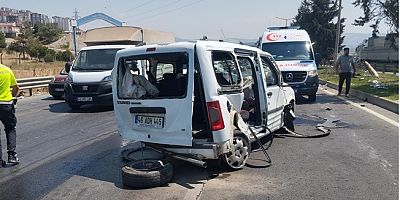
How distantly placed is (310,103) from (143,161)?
869 centimetres

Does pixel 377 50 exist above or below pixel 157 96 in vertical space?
above

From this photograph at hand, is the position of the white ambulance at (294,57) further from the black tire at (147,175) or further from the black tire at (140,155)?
the black tire at (147,175)

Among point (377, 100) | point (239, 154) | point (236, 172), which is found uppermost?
point (377, 100)

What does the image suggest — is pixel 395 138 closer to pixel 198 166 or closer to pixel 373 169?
pixel 373 169

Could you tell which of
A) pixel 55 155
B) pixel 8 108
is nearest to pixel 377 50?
pixel 55 155

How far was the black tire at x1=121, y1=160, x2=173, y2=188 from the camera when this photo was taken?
5113 mm

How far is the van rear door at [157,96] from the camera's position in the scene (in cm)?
543

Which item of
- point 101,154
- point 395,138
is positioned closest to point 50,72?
point 101,154

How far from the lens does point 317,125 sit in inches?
362

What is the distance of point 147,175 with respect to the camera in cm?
512

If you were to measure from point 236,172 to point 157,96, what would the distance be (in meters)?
1.53

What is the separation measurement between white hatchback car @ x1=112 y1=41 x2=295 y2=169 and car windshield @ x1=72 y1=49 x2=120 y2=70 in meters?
6.85

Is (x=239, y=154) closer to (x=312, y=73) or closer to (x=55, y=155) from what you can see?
(x=55, y=155)

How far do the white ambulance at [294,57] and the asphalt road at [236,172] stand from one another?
3.81 m
